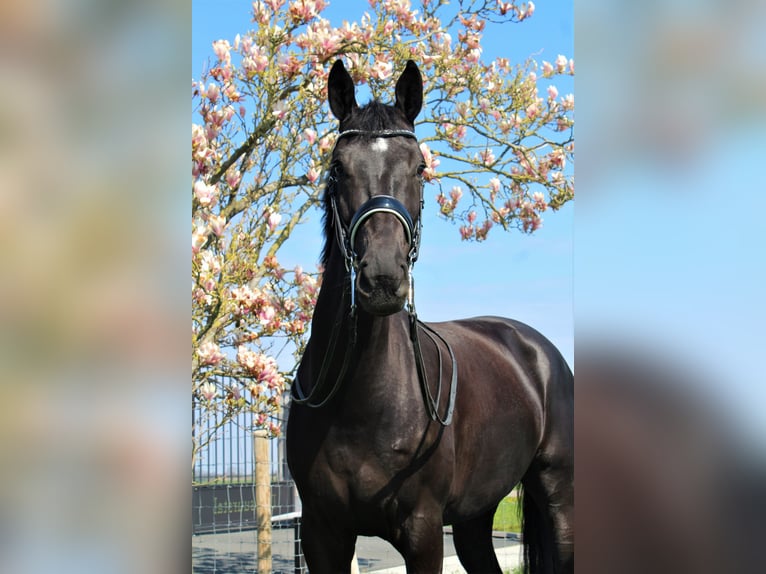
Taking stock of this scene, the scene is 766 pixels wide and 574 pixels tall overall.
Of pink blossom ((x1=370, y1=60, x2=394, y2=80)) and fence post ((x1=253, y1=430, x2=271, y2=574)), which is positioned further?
fence post ((x1=253, y1=430, x2=271, y2=574))

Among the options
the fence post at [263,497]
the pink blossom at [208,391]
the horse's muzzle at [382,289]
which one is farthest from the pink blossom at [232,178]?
the horse's muzzle at [382,289]

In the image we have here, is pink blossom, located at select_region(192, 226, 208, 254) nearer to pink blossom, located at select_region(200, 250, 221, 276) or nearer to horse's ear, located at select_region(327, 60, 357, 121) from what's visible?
pink blossom, located at select_region(200, 250, 221, 276)

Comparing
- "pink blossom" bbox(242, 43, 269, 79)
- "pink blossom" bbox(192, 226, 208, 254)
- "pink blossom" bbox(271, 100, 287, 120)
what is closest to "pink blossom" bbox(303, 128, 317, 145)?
"pink blossom" bbox(271, 100, 287, 120)

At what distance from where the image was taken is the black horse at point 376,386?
275 cm

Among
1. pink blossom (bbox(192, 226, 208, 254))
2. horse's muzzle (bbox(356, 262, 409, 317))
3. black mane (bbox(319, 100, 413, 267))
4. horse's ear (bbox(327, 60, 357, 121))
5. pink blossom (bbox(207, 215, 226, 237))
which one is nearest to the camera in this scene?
horse's muzzle (bbox(356, 262, 409, 317))

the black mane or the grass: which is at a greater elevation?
the black mane

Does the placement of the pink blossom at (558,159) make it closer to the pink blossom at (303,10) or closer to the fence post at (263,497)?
the pink blossom at (303,10)

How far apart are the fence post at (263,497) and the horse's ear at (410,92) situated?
329 cm

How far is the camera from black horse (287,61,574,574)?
2.75 m

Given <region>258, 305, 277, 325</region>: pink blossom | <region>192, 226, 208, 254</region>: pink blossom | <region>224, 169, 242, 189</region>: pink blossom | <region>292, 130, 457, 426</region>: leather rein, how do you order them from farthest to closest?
<region>224, 169, 242, 189</region>: pink blossom < <region>258, 305, 277, 325</region>: pink blossom < <region>192, 226, 208, 254</region>: pink blossom < <region>292, 130, 457, 426</region>: leather rein

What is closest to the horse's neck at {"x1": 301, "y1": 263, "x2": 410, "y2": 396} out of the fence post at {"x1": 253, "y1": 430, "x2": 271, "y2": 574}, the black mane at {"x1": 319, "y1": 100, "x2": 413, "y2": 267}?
the black mane at {"x1": 319, "y1": 100, "x2": 413, "y2": 267}

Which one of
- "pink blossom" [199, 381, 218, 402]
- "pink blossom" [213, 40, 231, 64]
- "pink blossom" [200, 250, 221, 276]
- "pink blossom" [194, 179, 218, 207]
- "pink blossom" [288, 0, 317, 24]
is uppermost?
"pink blossom" [288, 0, 317, 24]
